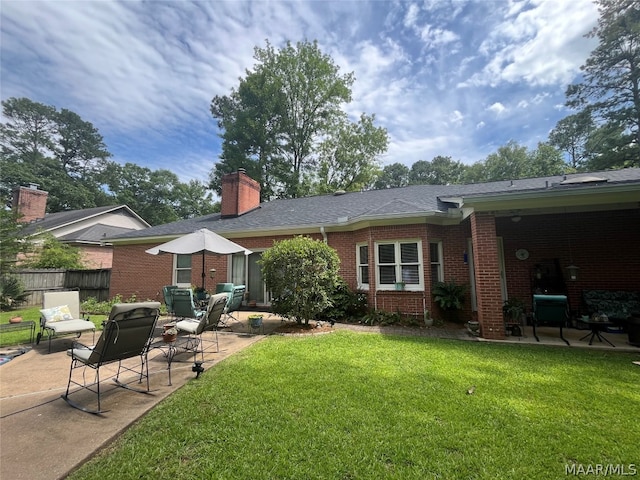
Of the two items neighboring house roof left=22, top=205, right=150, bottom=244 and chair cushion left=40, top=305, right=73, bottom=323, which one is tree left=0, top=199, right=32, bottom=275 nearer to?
chair cushion left=40, top=305, right=73, bottom=323

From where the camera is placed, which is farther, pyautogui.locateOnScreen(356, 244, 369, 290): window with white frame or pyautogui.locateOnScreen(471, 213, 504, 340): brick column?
pyautogui.locateOnScreen(356, 244, 369, 290): window with white frame

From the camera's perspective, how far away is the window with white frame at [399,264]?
823cm

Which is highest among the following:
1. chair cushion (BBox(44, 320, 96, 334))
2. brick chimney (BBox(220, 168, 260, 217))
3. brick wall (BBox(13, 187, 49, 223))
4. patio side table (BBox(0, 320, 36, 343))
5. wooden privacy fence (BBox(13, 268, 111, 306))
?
brick wall (BBox(13, 187, 49, 223))

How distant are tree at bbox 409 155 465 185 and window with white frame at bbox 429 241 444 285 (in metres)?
39.2

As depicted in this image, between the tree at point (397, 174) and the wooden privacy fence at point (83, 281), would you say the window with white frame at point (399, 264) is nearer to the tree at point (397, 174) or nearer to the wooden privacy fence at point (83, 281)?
the wooden privacy fence at point (83, 281)

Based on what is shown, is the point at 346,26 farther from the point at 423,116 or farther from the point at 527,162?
the point at 527,162

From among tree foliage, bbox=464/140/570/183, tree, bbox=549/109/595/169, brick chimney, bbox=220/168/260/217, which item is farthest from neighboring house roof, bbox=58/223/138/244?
tree, bbox=549/109/595/169

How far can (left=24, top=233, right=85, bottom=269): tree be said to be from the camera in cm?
1476

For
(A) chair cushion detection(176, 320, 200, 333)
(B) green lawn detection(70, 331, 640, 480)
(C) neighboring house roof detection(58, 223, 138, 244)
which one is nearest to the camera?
(B) green lawn detection(70, 331, 640, 480)

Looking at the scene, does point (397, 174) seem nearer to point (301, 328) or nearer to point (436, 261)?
point (436, 261)

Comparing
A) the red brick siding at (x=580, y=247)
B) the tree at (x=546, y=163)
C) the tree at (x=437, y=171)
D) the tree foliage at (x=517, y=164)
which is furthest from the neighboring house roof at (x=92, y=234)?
the tree at (x=437, y=171)

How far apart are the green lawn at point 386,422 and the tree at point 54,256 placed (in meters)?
16.6

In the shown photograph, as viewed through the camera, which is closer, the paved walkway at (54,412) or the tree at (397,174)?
the paved walkway at (54,412)

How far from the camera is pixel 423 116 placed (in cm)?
1315
